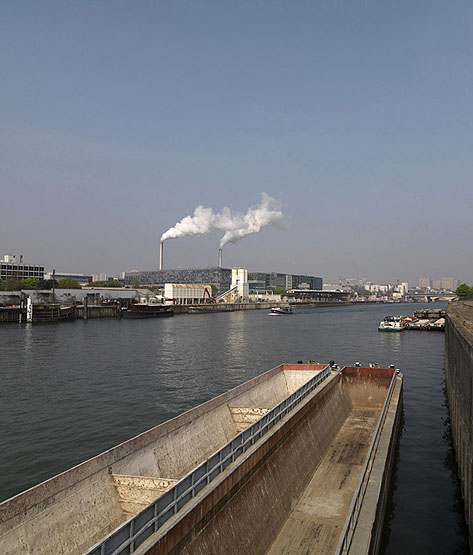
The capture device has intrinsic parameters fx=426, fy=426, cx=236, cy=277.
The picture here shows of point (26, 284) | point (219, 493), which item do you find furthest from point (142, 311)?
point (219, 493)

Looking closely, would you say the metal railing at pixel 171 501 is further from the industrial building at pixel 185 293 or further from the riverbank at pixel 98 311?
the industrial building at pixel 185 293

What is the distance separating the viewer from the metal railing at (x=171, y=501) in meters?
8.57

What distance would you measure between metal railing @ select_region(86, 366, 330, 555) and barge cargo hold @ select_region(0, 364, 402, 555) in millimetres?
30

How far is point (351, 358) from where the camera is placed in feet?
184

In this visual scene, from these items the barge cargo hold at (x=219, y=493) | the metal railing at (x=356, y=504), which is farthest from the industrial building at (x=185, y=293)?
the metal railing at (x=356, y=504)

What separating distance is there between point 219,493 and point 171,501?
66.7 inches

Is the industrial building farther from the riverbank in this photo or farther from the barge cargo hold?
the barge cargo hold

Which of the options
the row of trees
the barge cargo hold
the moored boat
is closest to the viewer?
the barge cargo hold

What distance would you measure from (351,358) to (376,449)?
39151 mm

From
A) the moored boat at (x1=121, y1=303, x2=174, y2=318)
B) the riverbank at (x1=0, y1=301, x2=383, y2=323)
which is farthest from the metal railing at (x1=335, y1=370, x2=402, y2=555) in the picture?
the moored boat at (x1=121, y1=303, x2=174, y2=318)

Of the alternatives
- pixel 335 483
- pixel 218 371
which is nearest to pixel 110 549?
pixel 335 483

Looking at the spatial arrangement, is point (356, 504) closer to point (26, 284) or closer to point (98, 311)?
point (98, 311)

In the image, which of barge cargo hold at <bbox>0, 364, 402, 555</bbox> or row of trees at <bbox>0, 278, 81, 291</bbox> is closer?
barge cargo hold at <bbox>0, 364, 402, 555</bbox>

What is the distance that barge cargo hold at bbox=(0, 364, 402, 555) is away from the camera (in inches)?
393
